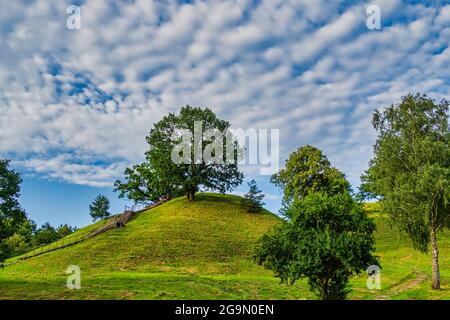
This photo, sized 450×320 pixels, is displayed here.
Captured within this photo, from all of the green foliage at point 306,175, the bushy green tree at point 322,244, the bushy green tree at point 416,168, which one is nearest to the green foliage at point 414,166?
the bushy green tree at point 416,168

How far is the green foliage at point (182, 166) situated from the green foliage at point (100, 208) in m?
37.1

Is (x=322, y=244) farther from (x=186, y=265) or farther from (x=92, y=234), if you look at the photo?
(x=92, y=234)

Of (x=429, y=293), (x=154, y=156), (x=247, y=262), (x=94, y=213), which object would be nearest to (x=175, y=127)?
(x=154, y=156)

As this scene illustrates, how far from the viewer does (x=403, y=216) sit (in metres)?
32.8

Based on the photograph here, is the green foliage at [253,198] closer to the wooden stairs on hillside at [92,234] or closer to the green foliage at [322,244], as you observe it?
the wooden stairs on hillside at [92,234]

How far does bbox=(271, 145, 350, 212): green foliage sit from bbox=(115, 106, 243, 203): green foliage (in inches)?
703

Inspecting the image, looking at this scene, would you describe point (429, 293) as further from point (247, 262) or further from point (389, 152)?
point (247, 262)

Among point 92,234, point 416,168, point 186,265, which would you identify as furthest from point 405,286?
point 92,234

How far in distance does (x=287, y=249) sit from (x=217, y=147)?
189 feet

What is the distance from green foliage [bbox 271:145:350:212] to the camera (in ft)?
200

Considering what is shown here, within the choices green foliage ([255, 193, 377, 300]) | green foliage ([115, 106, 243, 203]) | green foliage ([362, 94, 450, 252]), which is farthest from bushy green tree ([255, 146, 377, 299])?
green foliage ([115, 106, 243, 203])

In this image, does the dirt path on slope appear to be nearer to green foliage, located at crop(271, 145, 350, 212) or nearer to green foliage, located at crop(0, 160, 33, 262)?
green foliage, located at crop(271, 145, 350, 212)

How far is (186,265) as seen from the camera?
146 ft

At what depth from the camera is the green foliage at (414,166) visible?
3072 centimetres
